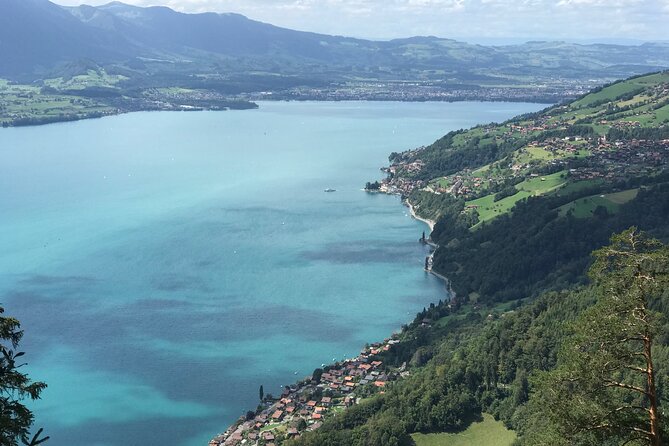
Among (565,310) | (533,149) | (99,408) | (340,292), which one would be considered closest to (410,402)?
(565,310)

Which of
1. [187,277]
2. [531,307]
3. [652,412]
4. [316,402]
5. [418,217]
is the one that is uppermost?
[652,412]

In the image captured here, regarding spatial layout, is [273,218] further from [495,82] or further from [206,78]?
[495,82]

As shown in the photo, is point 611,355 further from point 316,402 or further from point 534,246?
point 534,246

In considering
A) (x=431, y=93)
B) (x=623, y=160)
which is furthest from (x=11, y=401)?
(x=431, y=93)

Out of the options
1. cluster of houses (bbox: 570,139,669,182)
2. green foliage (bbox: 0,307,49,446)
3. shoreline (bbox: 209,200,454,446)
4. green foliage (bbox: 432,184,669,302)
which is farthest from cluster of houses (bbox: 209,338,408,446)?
cluster of houses (bbox: 570,139,669,182)

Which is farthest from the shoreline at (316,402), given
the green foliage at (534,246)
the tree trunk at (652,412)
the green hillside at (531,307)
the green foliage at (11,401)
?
the tree trunk at (652,412)

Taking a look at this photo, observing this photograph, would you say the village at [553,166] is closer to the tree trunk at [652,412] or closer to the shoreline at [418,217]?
the shoreline at [418,217]

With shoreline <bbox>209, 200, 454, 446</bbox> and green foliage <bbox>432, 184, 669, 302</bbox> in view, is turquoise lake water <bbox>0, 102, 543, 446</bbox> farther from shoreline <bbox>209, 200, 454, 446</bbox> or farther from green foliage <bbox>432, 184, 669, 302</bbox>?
green foliage <bbox>432, 184, 669, 302</bbox>
